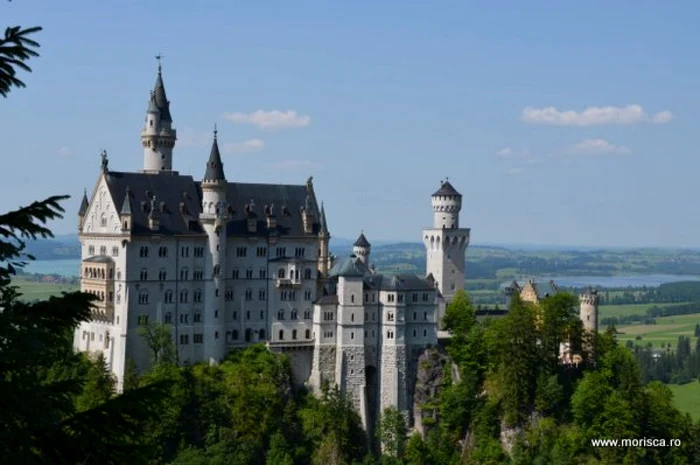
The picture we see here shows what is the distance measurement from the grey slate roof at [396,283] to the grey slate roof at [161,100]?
22892 millimetres

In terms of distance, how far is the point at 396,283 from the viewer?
4065 inches

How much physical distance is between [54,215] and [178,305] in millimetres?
76875

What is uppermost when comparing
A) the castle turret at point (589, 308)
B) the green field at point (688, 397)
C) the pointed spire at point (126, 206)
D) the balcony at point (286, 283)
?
the pointed spire at point (126, 206)

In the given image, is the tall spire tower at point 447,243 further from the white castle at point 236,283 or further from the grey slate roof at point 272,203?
the grey slate roof at point 272,203

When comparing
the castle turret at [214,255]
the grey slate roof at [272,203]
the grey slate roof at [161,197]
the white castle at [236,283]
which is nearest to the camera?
the white castle at [236,283]

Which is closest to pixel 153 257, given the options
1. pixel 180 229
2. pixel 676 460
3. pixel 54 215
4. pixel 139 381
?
pixel 180 229

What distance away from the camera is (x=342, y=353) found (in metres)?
101

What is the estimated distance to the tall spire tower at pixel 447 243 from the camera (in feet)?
379

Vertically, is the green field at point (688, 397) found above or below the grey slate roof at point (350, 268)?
below

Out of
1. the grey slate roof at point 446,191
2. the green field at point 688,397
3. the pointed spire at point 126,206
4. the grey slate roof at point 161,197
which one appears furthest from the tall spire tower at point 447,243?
the green field at point 688,397

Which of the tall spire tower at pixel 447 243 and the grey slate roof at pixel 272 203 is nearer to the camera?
the grey slate roof at pixel 272 203

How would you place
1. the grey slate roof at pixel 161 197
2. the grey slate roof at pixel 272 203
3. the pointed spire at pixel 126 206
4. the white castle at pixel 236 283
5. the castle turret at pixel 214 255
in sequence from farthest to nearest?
the grey slate roof at pixel 272 203 → the castle turret at pixel 214 255 → the grey slate roof at pixel 161 197 → the white castle at pixel 236 283 → the pointed spire at pixel 126 206

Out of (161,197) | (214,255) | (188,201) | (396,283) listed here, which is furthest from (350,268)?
(161,197)

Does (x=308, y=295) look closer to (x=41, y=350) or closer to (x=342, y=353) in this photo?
(x=342, y=353)
